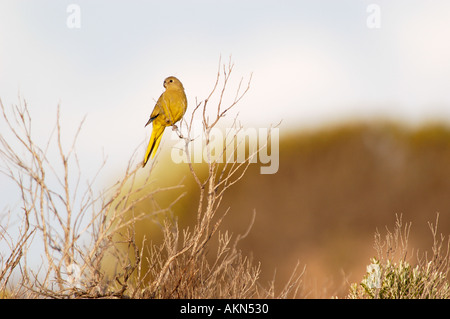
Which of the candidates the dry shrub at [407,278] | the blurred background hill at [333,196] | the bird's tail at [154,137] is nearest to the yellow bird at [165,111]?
the bird's tail at [154,137]

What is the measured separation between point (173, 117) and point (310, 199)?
10.1 metres

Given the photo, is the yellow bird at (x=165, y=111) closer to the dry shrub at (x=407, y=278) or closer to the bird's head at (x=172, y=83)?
the bird's head at (x=172, y=83)

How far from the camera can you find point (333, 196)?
1819 cm

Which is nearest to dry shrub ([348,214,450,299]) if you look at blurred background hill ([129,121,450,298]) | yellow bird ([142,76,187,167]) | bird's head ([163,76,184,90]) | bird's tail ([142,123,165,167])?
yellow bird ([142,76,187,167])

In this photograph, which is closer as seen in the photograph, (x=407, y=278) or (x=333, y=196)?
(x=407, y=278)

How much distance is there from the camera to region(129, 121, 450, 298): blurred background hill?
17328mm

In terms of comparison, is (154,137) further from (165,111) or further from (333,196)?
(333,196)

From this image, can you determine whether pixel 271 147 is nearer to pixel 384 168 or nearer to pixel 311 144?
pixel 311 144

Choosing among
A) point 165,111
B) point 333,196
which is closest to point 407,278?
point 165,111

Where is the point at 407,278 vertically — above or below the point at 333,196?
above

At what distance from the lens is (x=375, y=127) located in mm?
19562

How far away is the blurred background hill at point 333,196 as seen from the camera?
56.9 ft

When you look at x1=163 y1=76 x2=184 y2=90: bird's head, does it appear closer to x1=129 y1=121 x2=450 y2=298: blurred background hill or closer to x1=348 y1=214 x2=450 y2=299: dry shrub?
x1=348 y1=214 x2=450 y2=299: dry shrub

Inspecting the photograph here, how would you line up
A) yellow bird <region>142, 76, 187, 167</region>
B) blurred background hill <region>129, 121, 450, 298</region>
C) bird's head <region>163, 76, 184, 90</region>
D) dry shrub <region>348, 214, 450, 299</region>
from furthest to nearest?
blurred background hill <region>129, 121, 450, 298</region> < bird's head <region>163, 76, 184, 90</region> < yellow bird <region>142, 76, 187, 167</region> < dry shrub <region>348, 214, 450, 299</region>
